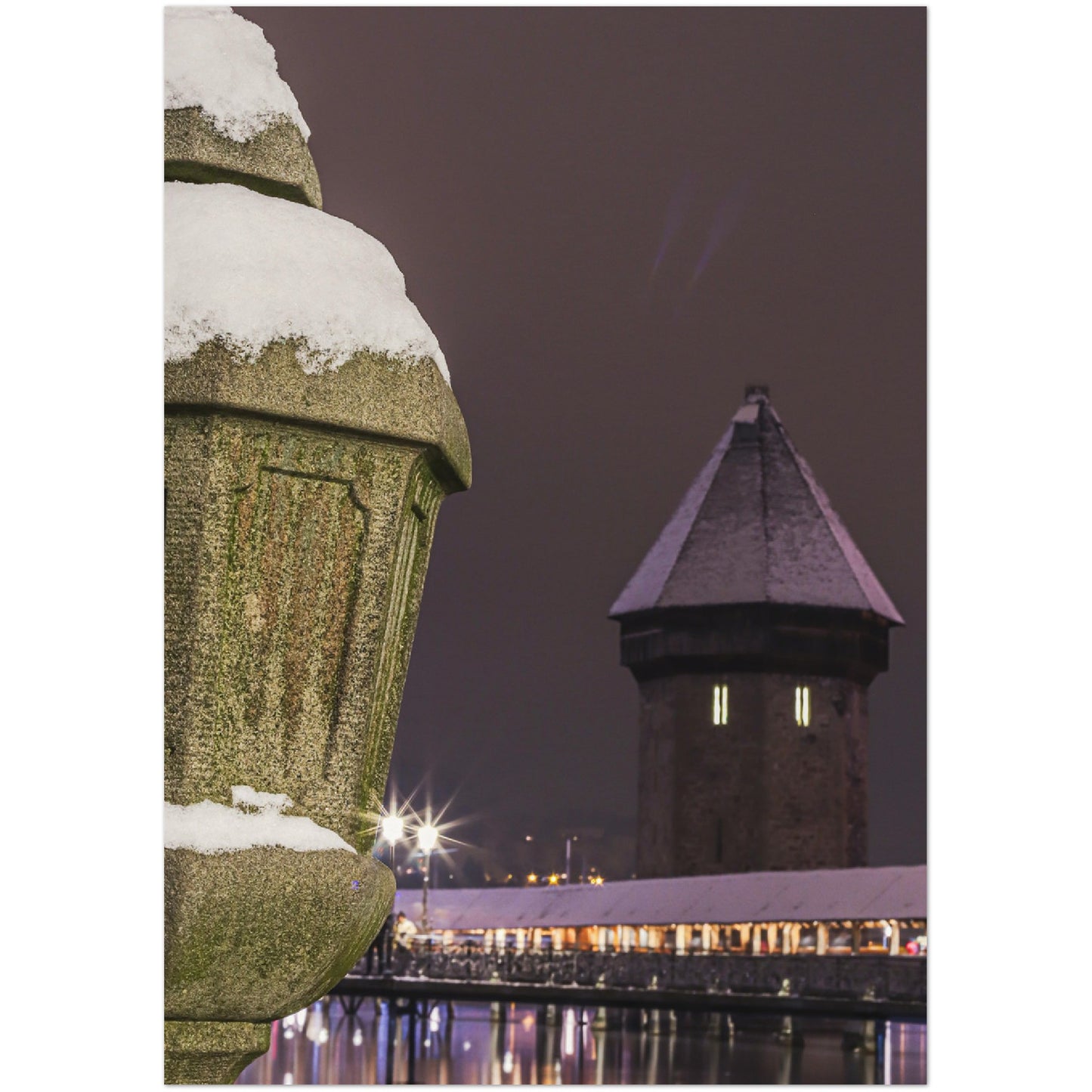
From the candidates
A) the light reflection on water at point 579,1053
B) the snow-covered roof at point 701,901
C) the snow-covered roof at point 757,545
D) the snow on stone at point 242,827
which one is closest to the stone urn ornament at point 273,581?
the snow on stone at point 242,827

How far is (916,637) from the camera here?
45.0 m

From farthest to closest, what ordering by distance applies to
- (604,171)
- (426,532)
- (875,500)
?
1. (875,500)
2. (604,171)
3. (426,532)

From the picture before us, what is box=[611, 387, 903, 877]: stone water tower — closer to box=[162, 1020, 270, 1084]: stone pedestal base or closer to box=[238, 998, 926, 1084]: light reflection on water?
box=[238, 998, 926, 1084]: light reflection on water

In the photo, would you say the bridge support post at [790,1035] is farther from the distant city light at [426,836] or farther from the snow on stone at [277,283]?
the snow on stone at [277,283]

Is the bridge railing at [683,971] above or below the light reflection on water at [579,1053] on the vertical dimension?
above

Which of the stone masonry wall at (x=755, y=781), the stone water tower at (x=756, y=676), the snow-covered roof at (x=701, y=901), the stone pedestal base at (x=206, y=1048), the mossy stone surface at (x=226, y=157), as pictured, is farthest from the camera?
the stone water tower at (x=756, y=676)

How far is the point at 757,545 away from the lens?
43625 mm

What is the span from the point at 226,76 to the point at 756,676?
40125mm

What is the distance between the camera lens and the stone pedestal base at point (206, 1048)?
10.3 feet

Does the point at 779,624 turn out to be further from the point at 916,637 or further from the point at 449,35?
the point at 449,35

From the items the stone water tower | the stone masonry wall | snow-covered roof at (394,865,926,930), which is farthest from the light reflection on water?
the stone water tower

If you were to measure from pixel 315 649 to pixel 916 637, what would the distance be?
42924 mm

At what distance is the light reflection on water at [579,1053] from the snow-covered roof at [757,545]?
10646 millimetres

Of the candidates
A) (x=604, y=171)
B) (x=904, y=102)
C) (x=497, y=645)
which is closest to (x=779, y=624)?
(x=497, y=645)
